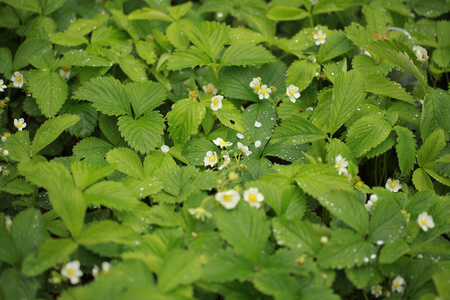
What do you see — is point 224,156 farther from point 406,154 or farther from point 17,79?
point 17,79

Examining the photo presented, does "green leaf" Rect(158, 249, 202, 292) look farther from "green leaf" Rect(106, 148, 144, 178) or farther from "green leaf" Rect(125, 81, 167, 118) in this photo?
"green leaf" Rect(125, 81, 167, 118)

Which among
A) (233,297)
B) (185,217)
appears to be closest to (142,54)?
(185,217)

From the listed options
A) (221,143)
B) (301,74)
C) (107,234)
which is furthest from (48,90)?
(301,74)

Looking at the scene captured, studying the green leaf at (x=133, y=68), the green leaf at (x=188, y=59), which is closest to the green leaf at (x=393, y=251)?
the green leaf at (x=188, y=59)

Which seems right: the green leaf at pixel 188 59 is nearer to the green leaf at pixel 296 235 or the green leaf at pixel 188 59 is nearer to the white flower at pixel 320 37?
the white flower at pixel 320 37

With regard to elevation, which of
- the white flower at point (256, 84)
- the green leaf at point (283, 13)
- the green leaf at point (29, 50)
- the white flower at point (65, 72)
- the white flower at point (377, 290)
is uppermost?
the green leaf at point (283, 13)
